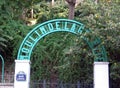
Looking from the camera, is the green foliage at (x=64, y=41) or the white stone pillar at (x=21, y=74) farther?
the white stone pillar at (x=21, y=74)

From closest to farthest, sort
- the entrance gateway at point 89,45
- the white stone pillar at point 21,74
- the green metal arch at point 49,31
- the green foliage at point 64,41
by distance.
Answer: the green foliage at point 64,41, the entrance gateway at point 89,45, the white stone pillar at point 21,74, the green metal arch at point 49,31

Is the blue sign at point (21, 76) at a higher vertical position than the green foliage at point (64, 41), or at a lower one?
lower

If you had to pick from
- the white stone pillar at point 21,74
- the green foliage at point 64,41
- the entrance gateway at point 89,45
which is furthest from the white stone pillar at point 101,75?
the white stone pillar at point 21,74

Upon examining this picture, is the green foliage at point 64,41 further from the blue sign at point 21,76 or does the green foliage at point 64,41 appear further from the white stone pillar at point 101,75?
the blue sign at point 21,76

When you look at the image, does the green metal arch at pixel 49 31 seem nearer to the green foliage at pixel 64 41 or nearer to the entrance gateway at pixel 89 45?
the entrance gateway at pixel 89 45

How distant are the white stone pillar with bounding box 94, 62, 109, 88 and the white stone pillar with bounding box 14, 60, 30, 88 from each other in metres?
2.56

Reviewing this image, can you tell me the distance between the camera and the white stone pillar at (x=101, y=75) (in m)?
11.3

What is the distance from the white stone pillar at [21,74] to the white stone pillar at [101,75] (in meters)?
2.56

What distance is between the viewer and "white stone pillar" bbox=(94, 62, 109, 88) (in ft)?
37.1

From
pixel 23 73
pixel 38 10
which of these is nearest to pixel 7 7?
pixel 38 10

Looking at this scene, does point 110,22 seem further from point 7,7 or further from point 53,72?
point 7,7

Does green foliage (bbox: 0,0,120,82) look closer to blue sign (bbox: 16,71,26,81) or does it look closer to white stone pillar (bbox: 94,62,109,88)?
white stone pillar (bbox: 94,62,109,88)

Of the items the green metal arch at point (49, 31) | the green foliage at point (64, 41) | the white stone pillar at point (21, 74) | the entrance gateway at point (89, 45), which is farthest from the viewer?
the green metal arch at point (49, 31)

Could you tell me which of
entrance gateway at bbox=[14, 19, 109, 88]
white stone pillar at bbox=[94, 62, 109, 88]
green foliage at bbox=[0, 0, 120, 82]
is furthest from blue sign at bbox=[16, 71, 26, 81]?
white stone pillar at bbox=[94, 62, 109, 88]
